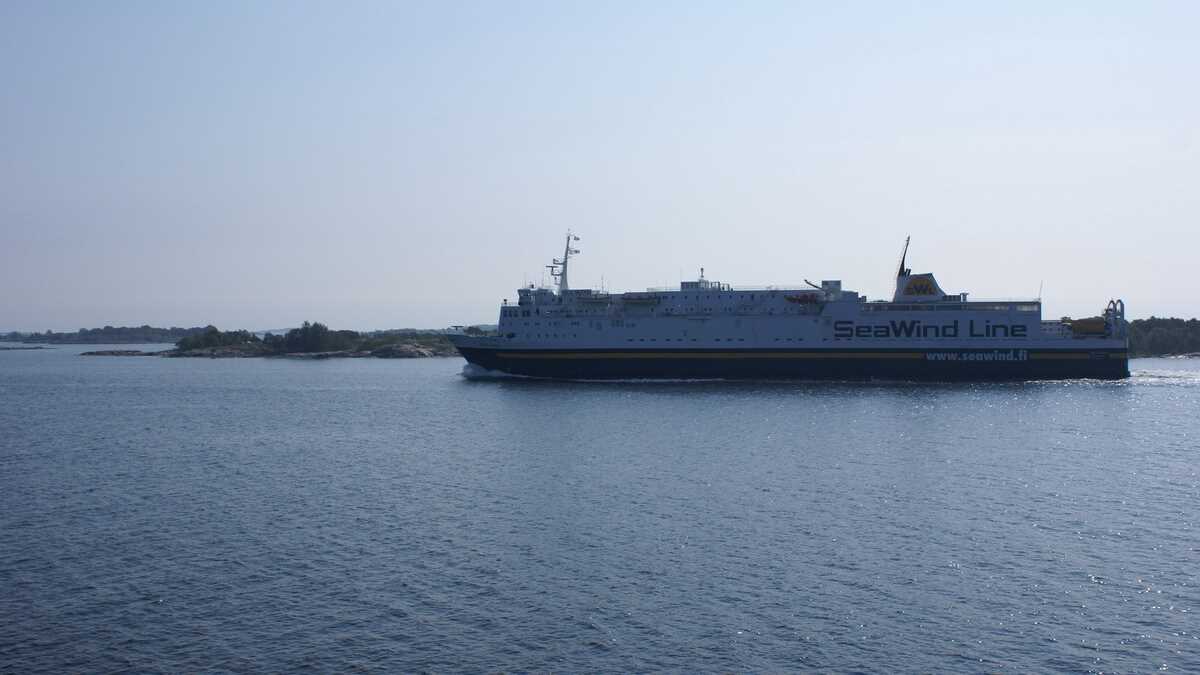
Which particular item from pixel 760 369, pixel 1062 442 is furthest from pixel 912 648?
pixel 760 369

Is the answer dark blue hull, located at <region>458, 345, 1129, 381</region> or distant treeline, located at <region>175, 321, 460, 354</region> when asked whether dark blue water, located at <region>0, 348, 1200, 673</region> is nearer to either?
dark blue hull, located at <region>458, 345, 1129, 381</region>

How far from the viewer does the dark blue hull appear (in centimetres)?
6194

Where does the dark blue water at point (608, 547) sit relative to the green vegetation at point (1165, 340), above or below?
→ below

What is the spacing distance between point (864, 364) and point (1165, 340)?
259 feet

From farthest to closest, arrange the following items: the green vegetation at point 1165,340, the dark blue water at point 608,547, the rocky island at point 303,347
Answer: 1. the rocky island at point 303,347
2. the green vegetation at point 1165,340
3. the dark blue water at point 608,547

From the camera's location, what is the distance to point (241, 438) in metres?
39.2

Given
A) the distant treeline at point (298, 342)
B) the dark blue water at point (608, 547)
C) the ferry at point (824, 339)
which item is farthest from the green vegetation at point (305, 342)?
the dark blue water at point (608, 547)

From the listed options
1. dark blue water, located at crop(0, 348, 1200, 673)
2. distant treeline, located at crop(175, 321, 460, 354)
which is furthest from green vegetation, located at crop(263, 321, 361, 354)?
dark blue water, located at crop(0, 348, 1200, 673)

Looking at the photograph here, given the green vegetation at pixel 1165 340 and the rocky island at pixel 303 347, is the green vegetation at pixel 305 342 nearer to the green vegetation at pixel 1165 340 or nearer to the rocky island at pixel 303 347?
the rocky island at pixel 303 347

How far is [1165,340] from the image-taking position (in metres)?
119

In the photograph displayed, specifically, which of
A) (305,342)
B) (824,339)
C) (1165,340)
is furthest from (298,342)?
(1165,340)

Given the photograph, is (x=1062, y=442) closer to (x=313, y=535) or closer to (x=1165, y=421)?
(x=1165, y=421)

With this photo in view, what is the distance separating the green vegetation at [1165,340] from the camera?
117 m

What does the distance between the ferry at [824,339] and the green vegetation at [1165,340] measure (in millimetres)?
62350
